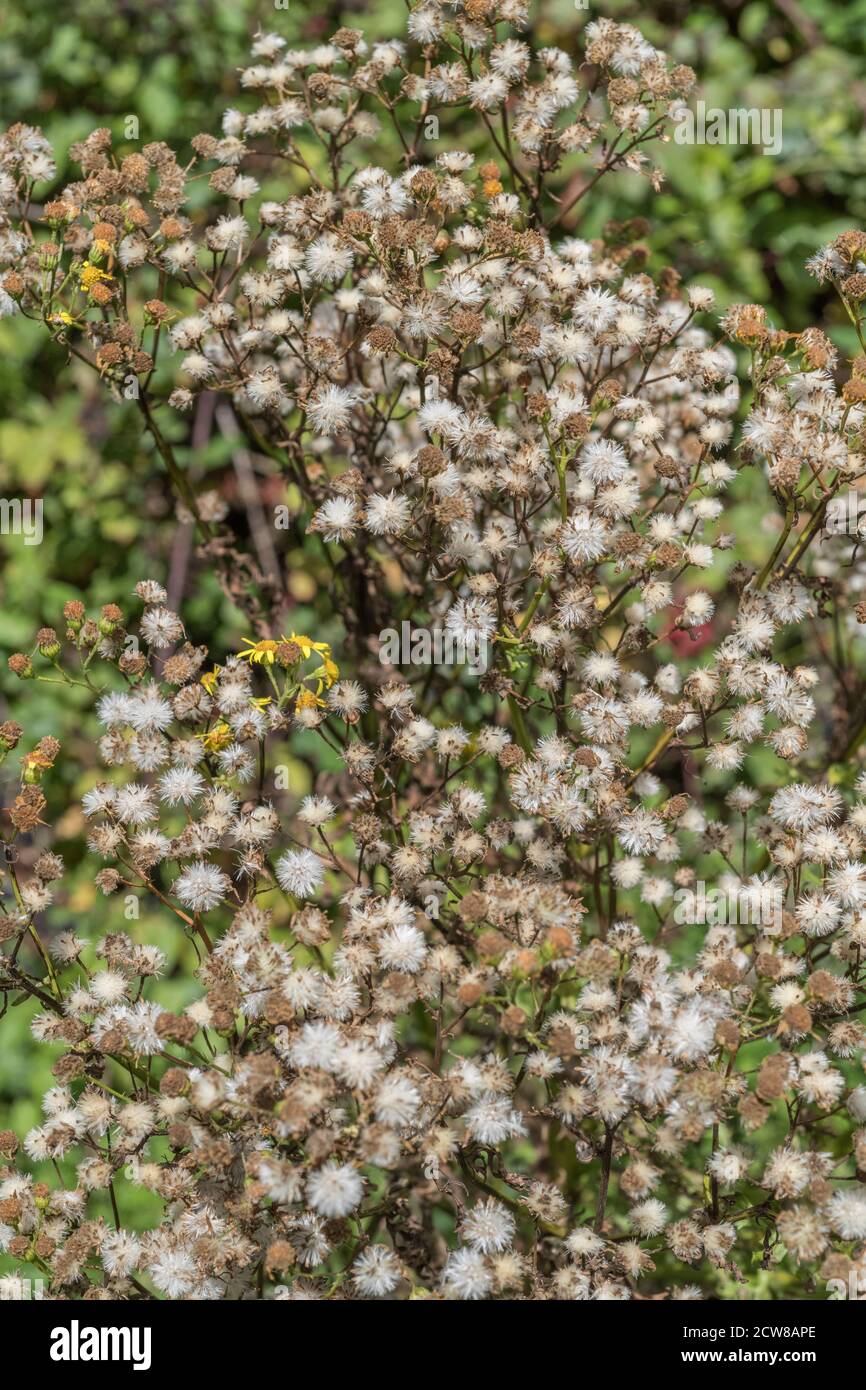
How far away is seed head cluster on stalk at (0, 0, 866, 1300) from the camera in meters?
1.73

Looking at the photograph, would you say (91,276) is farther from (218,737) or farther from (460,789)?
(460,789)

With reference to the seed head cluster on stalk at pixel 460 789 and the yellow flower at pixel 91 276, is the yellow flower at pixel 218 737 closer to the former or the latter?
the seed head cluster on stalk at pixel 460 789

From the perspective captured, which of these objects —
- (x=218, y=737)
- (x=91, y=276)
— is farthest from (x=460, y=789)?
(x=91, y=276)

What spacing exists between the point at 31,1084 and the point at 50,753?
1565 mm

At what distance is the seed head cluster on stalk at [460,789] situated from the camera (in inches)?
68.1

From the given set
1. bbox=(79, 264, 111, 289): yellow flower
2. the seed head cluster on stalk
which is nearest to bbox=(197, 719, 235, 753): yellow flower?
the seed head cluster on stalk

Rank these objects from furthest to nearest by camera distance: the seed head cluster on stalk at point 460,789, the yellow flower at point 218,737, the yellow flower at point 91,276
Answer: the yellow flower at point 91,276
the yellow flower at point 218,737
the seed head cluster on stalk at point 460,789

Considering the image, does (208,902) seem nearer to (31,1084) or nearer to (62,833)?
(31,1084)

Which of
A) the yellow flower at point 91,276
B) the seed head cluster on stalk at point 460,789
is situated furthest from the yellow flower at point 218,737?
the yellow flower at point 91,276

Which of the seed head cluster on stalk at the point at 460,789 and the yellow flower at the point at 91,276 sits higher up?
the yellow flower at the point at 91,276

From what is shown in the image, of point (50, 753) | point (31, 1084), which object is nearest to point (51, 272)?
point (50, 753)

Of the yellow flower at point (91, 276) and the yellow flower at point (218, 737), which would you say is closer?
the yellow flower at point (218, 737)

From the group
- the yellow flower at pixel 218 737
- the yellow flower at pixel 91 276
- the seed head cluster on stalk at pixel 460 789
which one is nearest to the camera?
the seed head cluster on stalk at pixel 460 789

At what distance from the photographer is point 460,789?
2090 mm
